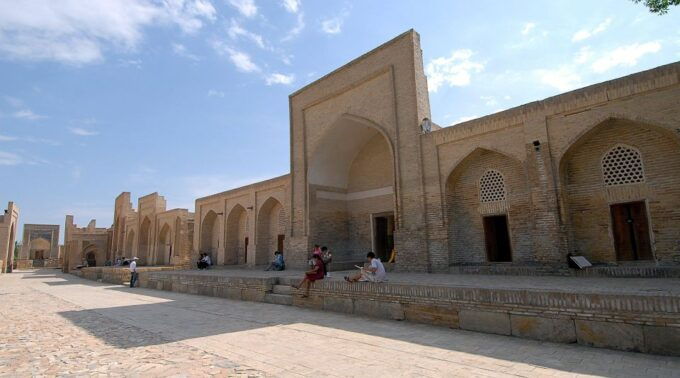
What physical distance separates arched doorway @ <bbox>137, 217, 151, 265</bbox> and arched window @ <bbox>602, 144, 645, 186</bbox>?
28255 millimetres

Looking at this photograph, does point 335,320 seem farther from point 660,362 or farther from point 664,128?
point 664,128

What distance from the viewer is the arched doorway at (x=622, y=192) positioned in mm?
7957

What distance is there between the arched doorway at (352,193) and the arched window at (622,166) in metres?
6.48

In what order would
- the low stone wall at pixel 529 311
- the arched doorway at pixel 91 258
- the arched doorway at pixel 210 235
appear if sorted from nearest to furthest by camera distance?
the low stone wall at pixel 529 311
the arched doorway at pixel 210 235
the arched doorway at pixel 91 258

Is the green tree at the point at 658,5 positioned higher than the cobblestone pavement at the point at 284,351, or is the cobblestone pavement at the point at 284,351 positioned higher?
the green tree at the point at 658,5

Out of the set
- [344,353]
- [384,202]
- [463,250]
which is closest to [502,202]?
[463,250]

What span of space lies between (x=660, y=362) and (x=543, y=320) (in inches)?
48.9

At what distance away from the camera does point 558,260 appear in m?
8.52

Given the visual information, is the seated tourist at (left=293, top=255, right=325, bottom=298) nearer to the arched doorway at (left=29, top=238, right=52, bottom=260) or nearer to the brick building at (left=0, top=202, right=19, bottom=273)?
Result: the brick building at (left=0, top=202, right=19, bottom=273)

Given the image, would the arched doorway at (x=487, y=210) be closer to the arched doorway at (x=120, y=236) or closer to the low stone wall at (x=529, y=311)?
the low stone wall at (x=529, y=311)

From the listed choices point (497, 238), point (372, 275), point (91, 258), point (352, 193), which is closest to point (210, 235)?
point (352, 193)

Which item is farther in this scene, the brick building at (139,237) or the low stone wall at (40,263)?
the low stone wall at (40,263)

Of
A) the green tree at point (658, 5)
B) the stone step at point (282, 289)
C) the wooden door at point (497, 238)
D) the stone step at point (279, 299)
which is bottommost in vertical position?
the stone step at point (279, 299)

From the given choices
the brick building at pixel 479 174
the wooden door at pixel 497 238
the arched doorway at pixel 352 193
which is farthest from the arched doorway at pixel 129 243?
the wooden door at pixel 497 238
